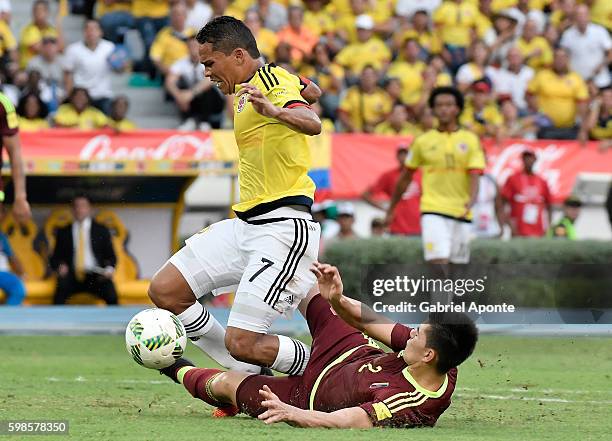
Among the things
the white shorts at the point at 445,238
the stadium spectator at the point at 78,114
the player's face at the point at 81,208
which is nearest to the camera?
the white shorts at the point at 445,238

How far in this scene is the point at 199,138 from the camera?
19609 millimetres

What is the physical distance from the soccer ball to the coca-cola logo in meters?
10.3

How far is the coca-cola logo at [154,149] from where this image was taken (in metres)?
19.2

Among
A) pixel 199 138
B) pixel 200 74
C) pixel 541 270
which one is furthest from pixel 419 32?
pixel 541 270

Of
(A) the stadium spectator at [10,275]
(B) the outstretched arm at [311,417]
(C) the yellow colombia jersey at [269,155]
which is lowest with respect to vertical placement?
(A) the stadium spectator at [10,275]

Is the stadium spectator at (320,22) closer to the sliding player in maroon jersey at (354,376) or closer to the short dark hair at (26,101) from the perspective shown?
the short dark hair at (26,101)

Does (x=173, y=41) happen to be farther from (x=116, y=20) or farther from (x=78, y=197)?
(x=78, y=197)

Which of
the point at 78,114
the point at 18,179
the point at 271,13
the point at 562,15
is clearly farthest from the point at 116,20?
the point at 18,179

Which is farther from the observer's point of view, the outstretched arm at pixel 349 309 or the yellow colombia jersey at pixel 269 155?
the yellow colombia jersey at pixel 269 155

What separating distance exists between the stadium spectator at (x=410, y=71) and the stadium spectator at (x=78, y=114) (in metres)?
5.27

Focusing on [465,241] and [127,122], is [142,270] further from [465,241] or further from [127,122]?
[465,241]

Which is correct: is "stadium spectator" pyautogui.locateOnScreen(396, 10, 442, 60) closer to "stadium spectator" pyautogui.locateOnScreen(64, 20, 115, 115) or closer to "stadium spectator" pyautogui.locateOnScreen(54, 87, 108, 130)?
"stadium spectator" pyautogui.locateOnScreen(64, 20, 115, 115)

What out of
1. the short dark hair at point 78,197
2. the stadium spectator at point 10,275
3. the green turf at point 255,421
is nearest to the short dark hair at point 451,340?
the green turf at point 255,421

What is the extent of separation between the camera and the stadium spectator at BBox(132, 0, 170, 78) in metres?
22.5
